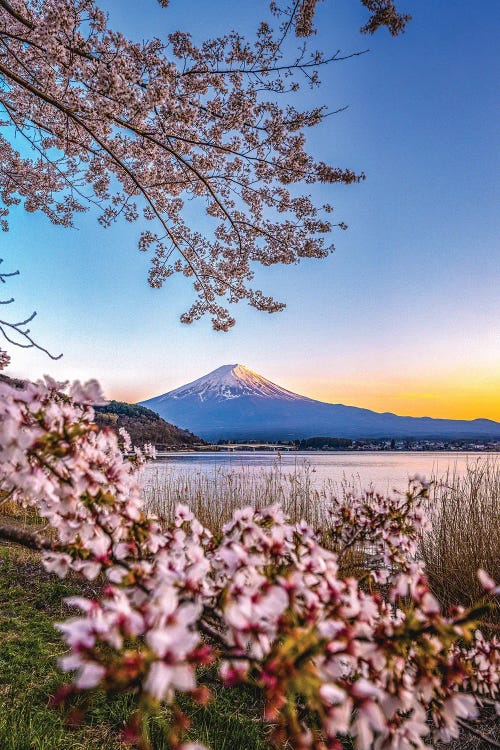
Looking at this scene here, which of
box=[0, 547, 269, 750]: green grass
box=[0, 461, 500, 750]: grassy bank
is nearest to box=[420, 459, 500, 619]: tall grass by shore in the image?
box=[0, 461, 500, 750]: grassy bank

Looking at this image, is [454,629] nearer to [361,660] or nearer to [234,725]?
[361,660]

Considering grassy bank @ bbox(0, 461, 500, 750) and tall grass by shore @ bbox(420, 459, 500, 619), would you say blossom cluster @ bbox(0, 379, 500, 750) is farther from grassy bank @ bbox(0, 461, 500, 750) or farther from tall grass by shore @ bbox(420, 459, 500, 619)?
tall grass by shore @ bbox(420, 459, 500, 619)

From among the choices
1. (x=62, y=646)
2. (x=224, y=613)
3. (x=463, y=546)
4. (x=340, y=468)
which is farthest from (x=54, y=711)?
(x=340, y=468)

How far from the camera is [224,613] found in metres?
0.74

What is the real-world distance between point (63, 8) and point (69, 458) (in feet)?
9.34

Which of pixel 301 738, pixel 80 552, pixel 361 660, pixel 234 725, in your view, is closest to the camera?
pixel 301 738

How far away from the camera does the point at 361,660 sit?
839 millimetres

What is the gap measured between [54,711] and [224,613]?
2235 millimetres

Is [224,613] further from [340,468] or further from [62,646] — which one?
[340,468]

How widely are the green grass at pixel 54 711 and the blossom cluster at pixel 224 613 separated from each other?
53.6 inches

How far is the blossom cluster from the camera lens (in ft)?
2.00

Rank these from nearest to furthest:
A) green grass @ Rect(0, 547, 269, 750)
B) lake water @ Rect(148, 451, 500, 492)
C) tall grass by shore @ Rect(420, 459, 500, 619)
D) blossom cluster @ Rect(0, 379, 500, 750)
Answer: blossom cluster @ Rect(0, 379, 500, 750) < green grass @ Rect(0, 547, 269, 750) < tall grass by shore @ Rect(420, 459, 500, 619) < lake water @ Rect(148, 451, 500, 492)

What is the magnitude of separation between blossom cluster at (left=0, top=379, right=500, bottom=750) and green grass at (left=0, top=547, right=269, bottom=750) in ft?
4.47

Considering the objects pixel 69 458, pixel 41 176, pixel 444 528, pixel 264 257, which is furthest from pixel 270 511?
pixel 41 176
